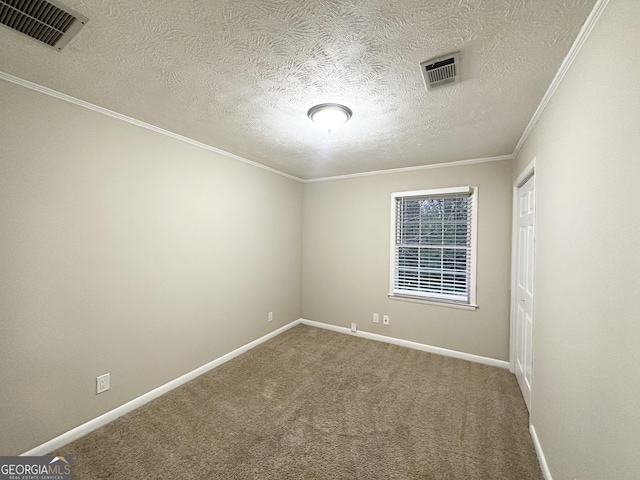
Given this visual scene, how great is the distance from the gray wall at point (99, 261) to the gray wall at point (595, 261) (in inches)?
117

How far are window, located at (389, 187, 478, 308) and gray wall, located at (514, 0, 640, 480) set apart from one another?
1.61m

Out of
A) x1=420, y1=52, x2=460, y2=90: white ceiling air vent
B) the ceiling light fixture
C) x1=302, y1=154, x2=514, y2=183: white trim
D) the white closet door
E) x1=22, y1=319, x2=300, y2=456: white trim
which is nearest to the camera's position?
x1=420, y1=52, x2=460, y2=90: white ceiling air vent

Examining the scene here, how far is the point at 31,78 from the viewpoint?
1634mm

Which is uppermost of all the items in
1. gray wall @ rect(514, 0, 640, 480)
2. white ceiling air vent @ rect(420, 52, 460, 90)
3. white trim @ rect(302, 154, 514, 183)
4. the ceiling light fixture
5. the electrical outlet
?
white trim @ rect(302, 154, 514, 183)

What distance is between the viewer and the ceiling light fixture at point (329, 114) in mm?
1886

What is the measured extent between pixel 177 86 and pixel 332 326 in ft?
11.9

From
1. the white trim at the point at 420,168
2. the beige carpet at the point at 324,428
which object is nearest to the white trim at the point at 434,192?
the white trim at the point at 420,168

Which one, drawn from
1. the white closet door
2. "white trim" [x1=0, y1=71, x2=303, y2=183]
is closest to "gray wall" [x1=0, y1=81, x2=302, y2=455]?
"white trim" [x1=0, y1=71, x2=303, y2=183]

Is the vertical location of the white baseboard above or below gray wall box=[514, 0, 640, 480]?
below

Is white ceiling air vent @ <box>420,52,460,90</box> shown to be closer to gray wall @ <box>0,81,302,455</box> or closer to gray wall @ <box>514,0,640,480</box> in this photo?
gray wall @ <box>514,0,640,480</box>

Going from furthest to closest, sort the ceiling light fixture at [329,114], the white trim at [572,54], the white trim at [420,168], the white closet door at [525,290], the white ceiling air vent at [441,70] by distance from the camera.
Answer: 1. the white trim at [420,168]
2. the white closet door at [525,290]
3. the ceiling light fixture at [329,114]
4. the white ceiling air vent at [441,70]
5. the white trim at [572,54]

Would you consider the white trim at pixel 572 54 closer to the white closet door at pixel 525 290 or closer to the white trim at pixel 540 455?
the white closet door at pixel 525 290

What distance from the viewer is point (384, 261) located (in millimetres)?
3758

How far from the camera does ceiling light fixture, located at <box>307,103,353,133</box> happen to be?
6.19 feet
